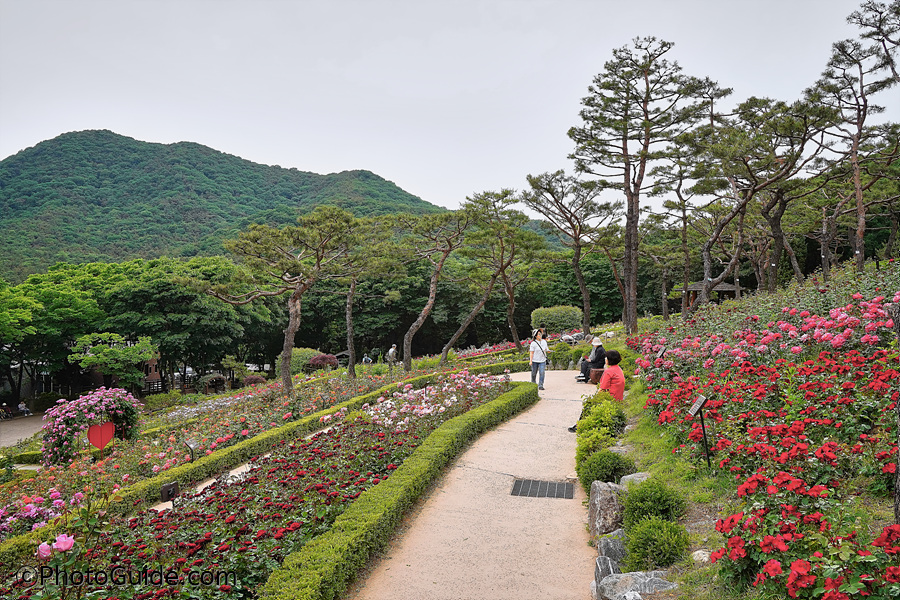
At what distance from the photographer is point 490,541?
15.1 feet

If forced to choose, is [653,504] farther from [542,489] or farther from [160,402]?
[160,402]

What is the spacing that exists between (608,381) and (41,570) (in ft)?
21.6

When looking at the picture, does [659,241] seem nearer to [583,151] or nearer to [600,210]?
[600,210]

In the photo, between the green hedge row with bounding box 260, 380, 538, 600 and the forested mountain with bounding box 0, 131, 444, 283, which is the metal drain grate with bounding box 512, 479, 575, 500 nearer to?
the green hedge row with bounding box 260, 380, 538, 600


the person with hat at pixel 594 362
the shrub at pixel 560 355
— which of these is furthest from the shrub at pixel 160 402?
the person with hat at pixel 594 362

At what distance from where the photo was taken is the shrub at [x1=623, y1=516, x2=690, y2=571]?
136 inches

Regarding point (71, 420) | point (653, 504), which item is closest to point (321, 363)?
point (71, 420)

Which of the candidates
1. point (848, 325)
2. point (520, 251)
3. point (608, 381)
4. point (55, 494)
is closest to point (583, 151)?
point (520, 251)

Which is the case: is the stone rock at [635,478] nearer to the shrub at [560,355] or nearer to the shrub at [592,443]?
the shrub at [592,443]

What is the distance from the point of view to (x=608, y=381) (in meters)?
7.81

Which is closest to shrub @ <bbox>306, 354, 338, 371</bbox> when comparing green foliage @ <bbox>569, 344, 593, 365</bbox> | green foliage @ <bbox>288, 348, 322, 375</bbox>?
green foliage @ <bbox>288, 348, 322, 375</bbox>

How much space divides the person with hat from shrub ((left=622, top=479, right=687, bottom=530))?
6.89 meters

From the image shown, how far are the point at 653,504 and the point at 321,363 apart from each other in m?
19.4

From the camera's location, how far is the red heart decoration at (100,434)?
7.91m
